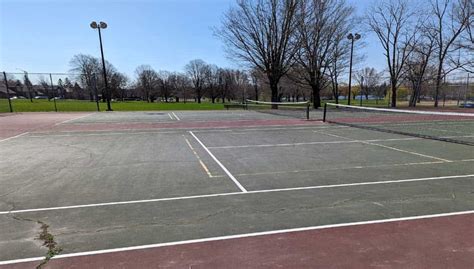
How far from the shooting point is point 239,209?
541cm

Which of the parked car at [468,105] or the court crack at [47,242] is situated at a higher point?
the court crack at [47,242]

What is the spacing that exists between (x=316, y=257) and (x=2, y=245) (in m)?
3.74

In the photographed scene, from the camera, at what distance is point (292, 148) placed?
38.0 ft

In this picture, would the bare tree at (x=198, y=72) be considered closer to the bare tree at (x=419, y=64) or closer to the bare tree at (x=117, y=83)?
the bare tree at (x=117, y=83)

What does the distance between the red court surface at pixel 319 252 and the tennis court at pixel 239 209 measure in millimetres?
13

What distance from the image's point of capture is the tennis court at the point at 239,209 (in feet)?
12.7

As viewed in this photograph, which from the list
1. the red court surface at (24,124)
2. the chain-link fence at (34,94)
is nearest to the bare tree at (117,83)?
the chain-link fence at (34,94)

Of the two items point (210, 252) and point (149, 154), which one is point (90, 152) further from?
point (210, 252)

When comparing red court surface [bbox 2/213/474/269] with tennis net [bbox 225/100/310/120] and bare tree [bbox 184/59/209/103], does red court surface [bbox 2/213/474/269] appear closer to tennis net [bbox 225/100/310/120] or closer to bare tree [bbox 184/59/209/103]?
tennis net [bbox 225/100/310/120]

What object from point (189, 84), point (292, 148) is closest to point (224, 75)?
point (189, 84)

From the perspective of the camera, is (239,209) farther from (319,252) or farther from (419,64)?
(419,64)

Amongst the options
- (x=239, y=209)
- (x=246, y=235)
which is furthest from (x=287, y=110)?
(x=246, y=235)

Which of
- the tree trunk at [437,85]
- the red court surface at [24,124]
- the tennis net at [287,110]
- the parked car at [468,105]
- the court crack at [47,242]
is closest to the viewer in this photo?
the court crack at [47,242]

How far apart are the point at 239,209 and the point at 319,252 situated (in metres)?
1.75
